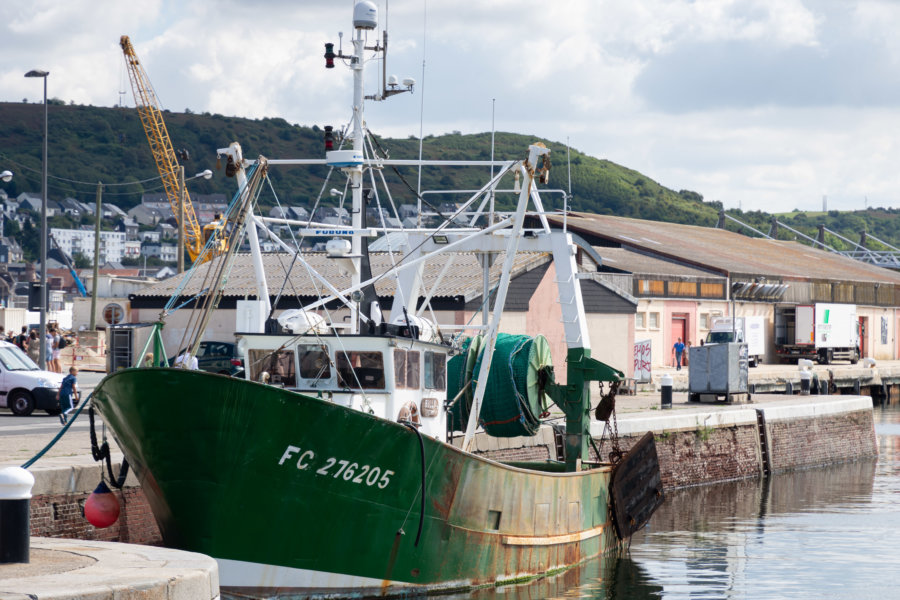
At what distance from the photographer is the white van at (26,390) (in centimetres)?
3102

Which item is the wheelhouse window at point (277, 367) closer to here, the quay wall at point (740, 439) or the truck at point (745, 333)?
the quay wall at point (740, 439)

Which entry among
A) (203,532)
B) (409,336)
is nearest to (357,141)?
(409,336)

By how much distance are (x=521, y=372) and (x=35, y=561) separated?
433 inches

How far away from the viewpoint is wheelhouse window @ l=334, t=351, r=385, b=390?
1753cm

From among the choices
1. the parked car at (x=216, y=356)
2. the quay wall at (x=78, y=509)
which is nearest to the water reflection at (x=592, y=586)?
the quay wall at (x=78, y=509)

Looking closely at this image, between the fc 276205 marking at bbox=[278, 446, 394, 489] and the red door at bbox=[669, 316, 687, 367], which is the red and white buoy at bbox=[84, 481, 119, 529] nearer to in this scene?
the fc 276205 marking at bbox=[278, 446, 394, 489]

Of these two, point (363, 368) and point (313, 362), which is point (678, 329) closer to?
point (363, 368)

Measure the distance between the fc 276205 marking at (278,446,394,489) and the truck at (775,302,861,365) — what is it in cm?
5107

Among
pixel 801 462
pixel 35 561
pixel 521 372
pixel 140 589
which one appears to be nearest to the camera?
pixel 140 589

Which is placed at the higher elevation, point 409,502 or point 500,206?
point 500,206

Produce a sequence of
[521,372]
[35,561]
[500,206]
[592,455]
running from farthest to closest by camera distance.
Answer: [500,206], [592,455], [521,372], [35,561]

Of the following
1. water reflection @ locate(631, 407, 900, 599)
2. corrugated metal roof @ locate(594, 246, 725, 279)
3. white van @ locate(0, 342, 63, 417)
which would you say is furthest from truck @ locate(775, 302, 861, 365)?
white van @ locate(0, 342, 63, 417)

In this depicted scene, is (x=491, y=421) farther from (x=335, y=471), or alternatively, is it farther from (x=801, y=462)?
(x=801, y=462)

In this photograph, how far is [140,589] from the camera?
9.93m
